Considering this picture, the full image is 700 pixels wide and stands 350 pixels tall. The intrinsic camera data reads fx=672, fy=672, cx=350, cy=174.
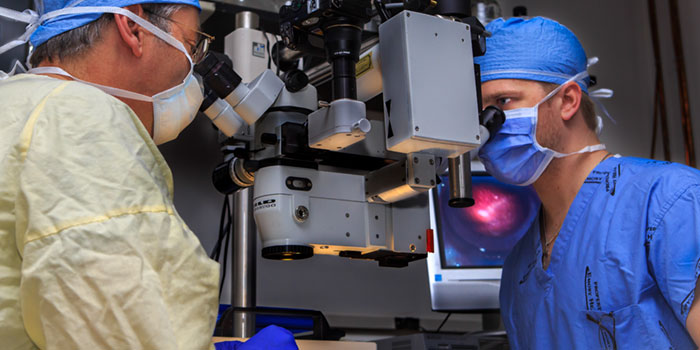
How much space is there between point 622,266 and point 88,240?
1.20m

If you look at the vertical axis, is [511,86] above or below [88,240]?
above

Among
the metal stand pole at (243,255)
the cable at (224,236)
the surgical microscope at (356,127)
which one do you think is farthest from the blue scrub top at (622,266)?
the cable at (224,236)

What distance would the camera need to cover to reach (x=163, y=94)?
1140 mm

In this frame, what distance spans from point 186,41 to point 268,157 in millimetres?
296

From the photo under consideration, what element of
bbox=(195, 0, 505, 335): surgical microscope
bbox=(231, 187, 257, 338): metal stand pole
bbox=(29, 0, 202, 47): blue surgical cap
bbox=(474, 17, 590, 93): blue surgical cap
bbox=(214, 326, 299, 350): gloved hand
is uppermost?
bbox=(474, 17, 590, 93): blue surgical cap

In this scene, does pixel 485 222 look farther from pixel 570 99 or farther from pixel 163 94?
pixel 163 94

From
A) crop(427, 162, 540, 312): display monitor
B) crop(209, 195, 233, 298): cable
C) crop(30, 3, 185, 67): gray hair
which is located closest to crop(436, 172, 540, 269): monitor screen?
crop(427, 162, 540, 312): display monitor

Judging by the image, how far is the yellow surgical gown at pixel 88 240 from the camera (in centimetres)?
70

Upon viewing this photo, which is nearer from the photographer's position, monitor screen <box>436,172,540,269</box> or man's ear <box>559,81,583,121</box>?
man's ear <box>559,81,583,121</box>

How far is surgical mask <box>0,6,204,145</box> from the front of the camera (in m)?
1.04

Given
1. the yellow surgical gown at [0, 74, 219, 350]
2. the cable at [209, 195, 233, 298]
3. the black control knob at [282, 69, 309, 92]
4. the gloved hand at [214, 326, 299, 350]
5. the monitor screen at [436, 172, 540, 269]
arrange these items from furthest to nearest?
the monitor screen at [436, 172, 540, 269] < the cable at [209, 195, 233, 298] < the black control knob at [282, 69, 309, 92] < the gloved hand at [214, 326, 299, 350] < the yellow surgical gown at [0, 74, 219, 350]

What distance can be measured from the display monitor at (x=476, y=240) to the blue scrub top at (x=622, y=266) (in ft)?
1.27

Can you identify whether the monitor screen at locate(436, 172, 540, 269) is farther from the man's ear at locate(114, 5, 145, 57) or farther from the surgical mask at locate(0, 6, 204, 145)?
the man's ear at locate(114, 5, 145, 57)

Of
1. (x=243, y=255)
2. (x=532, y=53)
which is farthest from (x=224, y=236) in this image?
(x=532, y=53)
